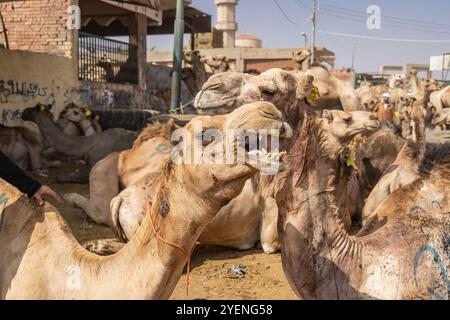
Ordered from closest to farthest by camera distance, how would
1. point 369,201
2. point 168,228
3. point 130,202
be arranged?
point 168,228 → point 130,202 → point 369,201

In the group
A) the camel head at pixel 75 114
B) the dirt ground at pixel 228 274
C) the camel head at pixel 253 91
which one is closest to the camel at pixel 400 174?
the dirt ground at pixel 228 274

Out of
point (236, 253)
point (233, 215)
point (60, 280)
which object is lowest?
point (236, 253)

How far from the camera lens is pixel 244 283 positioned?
17.6ft

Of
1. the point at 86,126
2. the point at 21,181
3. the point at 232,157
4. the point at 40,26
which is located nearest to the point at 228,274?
the point at 21,181

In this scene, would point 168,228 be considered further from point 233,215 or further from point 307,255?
point 233,215

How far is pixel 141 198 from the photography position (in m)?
5.71

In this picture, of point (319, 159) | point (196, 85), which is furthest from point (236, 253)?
point (196, 85)

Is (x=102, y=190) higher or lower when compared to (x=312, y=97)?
lower

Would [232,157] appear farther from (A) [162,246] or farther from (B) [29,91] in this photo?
(B) [29,91]

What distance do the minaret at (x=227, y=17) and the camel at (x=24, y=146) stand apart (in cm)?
3471

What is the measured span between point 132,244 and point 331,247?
129 cm

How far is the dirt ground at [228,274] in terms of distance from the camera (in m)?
5.02

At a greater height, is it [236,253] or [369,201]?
[369,201]
